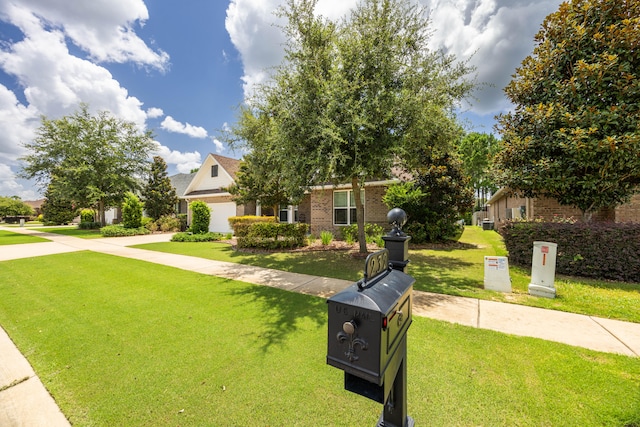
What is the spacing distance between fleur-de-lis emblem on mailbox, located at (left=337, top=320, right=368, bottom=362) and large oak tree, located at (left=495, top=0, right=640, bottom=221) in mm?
8655

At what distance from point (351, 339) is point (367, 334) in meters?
0.08

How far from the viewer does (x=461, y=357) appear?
2.95 metres

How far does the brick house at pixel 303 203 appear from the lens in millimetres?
13688

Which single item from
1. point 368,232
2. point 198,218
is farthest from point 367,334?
point 198,218

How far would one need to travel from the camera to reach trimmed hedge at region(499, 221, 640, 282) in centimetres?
605

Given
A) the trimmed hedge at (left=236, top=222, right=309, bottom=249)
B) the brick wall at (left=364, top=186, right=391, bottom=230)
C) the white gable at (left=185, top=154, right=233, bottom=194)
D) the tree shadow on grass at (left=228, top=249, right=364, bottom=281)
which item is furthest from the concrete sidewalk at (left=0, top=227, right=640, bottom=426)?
the white gable at (left=185, top=154, right=233, bottom=194)

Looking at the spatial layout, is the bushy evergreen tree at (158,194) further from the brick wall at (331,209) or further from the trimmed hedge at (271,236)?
the trimmed hedge at (271,236)

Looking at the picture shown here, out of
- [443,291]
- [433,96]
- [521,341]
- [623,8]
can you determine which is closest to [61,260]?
[443,291]

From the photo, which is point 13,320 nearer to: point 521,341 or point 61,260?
point 61,260

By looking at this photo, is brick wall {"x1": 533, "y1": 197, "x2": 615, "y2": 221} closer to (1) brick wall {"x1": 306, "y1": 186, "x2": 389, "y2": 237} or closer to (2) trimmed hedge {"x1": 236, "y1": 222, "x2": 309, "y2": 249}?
(1) brick wall {"x1": 306, "y1": 186, "x2": 389, "y2": 237}

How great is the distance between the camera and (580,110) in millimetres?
6730

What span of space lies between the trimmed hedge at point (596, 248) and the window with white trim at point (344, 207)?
8.39m

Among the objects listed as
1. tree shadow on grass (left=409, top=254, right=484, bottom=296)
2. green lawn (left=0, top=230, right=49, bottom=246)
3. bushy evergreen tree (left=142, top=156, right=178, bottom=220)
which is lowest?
green lawn (left=0, top=230, right=49, bottom=246)

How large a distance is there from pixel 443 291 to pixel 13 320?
303 inches
